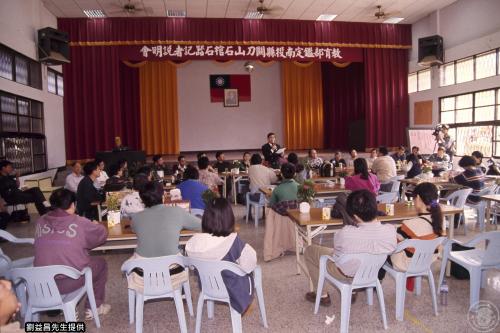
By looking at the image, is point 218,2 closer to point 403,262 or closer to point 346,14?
point 346,14

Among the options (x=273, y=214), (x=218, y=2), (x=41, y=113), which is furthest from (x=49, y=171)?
(x=273, y=214)

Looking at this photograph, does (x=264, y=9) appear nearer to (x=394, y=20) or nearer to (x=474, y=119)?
(x=394, y=20)

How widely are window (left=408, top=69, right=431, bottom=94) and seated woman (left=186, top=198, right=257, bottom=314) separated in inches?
396

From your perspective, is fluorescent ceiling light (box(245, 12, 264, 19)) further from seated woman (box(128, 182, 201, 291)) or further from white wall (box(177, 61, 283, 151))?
seated woman (box(128, 182, 201, 291))

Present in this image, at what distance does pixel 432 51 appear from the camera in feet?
32.8

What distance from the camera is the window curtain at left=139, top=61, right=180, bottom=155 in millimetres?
13094

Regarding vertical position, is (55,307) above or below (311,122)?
below

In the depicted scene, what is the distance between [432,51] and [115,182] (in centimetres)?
831

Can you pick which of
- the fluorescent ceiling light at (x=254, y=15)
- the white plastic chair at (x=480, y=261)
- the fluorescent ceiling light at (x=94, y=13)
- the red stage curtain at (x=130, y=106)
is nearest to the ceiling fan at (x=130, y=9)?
the fluorescent ceiling light at (x=94, y=13)

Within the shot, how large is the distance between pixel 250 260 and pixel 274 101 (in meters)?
12.1

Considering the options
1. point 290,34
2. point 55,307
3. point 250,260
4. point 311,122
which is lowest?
point 55,307

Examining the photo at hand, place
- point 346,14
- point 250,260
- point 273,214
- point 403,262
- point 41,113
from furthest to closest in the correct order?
point 346,14
point 41,113
point 273,214
point 403,262
point 250,260

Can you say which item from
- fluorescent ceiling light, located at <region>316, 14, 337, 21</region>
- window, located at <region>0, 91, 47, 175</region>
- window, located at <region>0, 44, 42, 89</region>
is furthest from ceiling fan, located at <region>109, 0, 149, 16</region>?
fluorescent ceiling light, located at <region>316, 14, 337, 21</region>

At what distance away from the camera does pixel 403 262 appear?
10.0 ft
